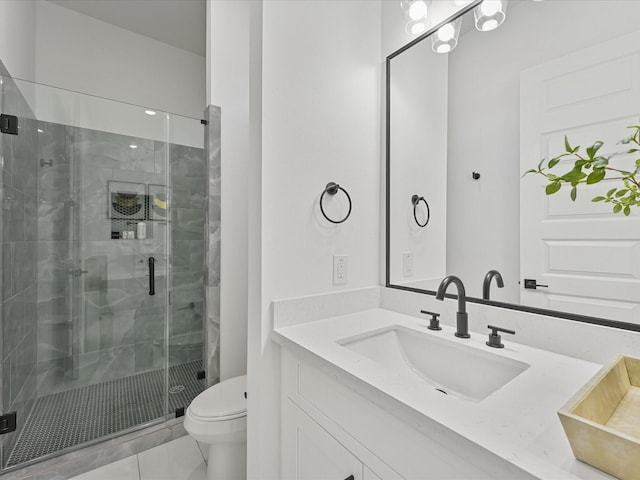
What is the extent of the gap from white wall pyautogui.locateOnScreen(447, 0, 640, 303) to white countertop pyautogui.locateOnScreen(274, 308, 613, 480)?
25 cm

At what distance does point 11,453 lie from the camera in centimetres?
154

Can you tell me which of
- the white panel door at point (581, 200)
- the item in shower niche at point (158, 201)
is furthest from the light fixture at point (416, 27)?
the item in shower niche at point (158, 201)

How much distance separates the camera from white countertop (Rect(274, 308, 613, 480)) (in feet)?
1.63

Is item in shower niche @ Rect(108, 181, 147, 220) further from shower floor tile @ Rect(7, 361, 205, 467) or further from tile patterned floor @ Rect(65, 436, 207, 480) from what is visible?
tile patterned floor @ Rect(65, 436, 207, 480)

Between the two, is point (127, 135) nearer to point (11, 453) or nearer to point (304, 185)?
point (304, 185)

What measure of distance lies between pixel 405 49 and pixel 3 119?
6.39 ft

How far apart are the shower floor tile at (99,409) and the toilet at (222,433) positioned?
708 millimetres

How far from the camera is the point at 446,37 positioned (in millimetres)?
1236

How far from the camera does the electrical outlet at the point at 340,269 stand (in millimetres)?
1304

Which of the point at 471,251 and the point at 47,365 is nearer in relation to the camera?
the point at 471,251

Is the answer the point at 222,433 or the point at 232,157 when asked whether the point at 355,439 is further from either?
the point at 232,157

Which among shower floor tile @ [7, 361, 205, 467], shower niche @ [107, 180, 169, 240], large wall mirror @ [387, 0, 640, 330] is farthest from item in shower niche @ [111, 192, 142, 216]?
large wall mirror @ [387, 0, 640, 330]

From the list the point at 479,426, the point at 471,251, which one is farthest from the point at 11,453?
the point at 471,251

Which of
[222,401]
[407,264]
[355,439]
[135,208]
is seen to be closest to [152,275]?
[135,208]
